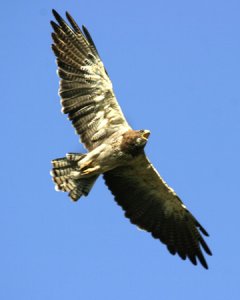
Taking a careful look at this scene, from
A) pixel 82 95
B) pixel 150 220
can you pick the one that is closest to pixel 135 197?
pixel 150 220

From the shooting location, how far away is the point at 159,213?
14.5 m

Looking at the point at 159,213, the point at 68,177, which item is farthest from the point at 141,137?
the point at 159,213

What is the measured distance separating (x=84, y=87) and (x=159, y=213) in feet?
10.5

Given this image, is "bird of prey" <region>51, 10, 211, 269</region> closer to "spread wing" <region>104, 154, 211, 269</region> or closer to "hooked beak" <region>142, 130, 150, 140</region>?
"hooked beak" <region>142, 130, 150, 140</region>

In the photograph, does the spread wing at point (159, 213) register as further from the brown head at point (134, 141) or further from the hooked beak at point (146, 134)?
the hooked beak at point (146, 134)

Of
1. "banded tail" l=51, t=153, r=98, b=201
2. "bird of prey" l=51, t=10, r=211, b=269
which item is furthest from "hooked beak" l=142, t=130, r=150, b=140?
"banded tail" l=51, t=153, r=98, b=201

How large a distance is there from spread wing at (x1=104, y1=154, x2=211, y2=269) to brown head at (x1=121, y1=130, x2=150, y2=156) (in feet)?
4.12

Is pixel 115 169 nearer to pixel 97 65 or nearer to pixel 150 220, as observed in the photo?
pixel 150 220

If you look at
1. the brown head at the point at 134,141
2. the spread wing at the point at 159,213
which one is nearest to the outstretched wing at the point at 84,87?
the brown head at the point at 134,141

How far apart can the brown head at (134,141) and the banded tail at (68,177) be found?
3.55 feet

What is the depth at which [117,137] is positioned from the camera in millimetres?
13211

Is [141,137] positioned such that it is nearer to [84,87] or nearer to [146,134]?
[146,134]

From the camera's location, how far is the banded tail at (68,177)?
1349 cm

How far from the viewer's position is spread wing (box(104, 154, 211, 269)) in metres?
14.3
